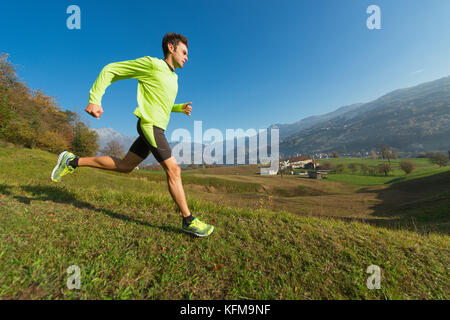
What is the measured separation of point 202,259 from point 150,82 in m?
2.86

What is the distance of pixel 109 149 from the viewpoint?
55031mm

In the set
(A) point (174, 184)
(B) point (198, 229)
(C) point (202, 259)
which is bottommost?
(C) point (202, 259)

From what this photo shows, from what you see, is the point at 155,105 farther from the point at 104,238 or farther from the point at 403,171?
the point at 403,171

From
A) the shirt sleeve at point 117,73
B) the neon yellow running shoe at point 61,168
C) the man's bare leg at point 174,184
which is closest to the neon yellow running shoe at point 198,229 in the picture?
the man's bare leg at point 174,184

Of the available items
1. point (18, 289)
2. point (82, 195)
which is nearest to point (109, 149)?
point (82, 195)

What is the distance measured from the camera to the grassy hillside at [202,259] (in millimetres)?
1629

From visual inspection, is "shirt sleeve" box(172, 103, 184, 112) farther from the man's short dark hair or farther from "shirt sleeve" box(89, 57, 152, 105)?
"shirt sleeve" box(89, 57, 152, 105)

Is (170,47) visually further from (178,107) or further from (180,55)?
(178,107)

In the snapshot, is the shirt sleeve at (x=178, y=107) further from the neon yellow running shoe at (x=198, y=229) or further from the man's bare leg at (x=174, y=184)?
the neon yellow running shoe at (x=198, y=229)

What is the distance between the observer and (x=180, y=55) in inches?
125

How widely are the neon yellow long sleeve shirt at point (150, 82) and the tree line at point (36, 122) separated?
116 feet

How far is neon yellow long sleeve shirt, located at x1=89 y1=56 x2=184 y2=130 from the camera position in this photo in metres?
2.78

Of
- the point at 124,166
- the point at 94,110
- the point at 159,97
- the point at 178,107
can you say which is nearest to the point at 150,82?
the point at 159,97
